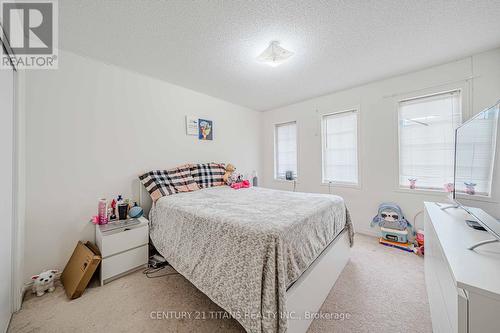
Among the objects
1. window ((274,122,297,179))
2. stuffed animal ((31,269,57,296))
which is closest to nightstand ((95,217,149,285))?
stuffed animal ((31,269,57,296))

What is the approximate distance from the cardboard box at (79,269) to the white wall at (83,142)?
7.6 inches

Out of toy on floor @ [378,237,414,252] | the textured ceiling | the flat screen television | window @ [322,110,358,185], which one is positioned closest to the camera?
the flat screen television

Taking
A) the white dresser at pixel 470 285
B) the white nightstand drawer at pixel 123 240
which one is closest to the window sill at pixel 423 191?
the white dresser at pixel 470 285

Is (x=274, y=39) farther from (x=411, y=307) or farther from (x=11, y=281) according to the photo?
(x=11, y=281)

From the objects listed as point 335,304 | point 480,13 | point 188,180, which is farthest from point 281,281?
point 480,13

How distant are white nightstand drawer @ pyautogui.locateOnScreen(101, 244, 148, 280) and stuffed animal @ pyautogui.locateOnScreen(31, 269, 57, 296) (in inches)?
18.0

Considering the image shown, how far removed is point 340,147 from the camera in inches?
131

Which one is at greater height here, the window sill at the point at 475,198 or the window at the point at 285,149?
the window at the point at 285,149

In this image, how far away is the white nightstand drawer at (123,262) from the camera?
1.77 m

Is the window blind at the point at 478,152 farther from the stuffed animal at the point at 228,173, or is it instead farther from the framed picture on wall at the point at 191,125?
the framed picture on wall at the point at 191,125

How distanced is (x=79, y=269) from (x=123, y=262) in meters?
0.35

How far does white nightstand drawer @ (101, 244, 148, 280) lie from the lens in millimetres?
1773

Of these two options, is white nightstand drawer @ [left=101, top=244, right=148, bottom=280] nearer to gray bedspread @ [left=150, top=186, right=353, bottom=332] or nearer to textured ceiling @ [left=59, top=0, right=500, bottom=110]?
gray bedspread @ [left=150, top=186, right=353, bottom=332]

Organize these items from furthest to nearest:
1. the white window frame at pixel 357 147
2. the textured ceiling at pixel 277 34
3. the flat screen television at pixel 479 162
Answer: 1. the white window frame at pixel 357 147
2. the textured ceiling at pixel 277 34
3. the flat screen television at pixel 479 162
